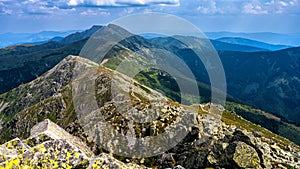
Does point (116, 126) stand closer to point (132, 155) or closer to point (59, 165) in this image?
point (132, 155)

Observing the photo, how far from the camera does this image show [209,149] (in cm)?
4234

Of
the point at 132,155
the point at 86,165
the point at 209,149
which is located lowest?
the point at 132,155

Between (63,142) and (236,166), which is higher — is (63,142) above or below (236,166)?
above

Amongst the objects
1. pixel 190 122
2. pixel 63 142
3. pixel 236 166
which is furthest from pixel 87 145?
pixel 63 142

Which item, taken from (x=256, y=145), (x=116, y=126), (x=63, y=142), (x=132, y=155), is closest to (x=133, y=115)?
(x=116, y=126)

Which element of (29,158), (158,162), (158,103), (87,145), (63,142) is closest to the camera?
(29,158)

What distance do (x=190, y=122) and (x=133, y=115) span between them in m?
12.5

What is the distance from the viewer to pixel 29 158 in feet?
40.3

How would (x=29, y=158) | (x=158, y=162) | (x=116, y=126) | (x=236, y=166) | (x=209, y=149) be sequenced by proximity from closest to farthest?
(x=29, y=158) → (x=236, y=166) → (x=209, y=149) → (x=158, y=162) → (x=116, y=126)

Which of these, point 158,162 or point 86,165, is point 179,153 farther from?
point 86,165

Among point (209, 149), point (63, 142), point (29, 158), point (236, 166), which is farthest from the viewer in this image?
point (209, 149)

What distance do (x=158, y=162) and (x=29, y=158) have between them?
37.6m

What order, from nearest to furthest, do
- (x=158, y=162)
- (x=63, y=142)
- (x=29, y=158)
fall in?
(x=29, y=158) < (x=63, y=142) < (x=158, y=162)

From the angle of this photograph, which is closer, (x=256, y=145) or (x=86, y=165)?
(x=86, y=165)
